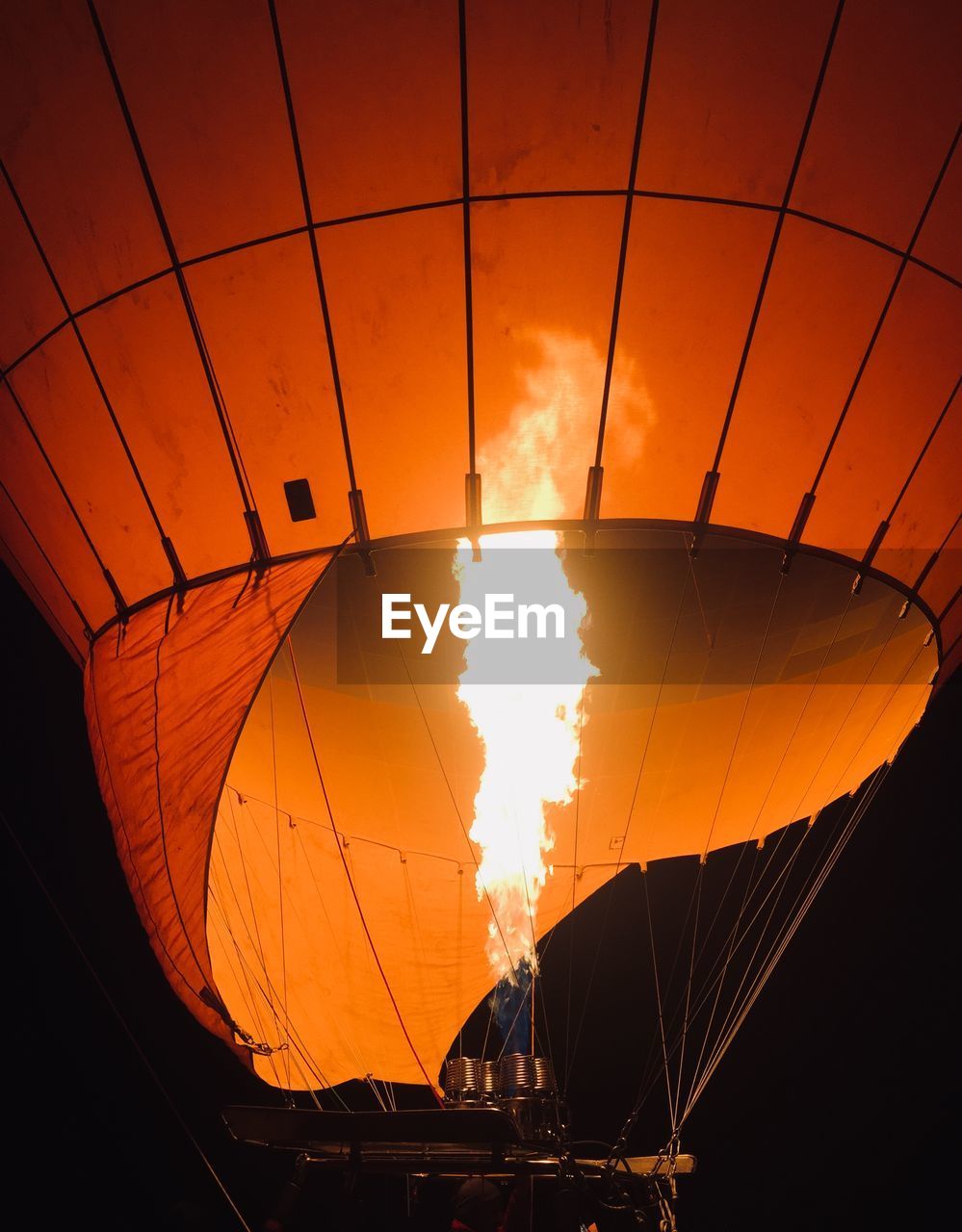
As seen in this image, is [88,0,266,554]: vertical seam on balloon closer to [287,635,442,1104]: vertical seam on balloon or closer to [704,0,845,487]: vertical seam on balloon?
[287,635,442,1104]: vertical seam on balloon

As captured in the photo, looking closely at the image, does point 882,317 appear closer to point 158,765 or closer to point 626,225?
point 626,225

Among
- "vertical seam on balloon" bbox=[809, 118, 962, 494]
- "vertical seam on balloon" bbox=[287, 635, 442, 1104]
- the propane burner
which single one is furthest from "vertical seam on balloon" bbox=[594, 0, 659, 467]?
the propane burner

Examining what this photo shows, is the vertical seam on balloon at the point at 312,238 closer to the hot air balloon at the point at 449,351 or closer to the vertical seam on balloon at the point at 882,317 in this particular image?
the hot air balloon at the point at 449,351

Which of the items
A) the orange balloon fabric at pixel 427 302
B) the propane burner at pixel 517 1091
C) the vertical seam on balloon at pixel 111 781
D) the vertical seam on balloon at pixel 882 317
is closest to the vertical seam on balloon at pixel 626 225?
the orange balloon fabric at pixel 427 302

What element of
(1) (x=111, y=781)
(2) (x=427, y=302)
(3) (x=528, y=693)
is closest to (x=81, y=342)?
(2) (x=427, y=302)

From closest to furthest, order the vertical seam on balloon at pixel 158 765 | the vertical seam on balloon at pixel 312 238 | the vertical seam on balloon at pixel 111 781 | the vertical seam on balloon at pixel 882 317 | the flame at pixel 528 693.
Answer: the vertical seam on balloon at pixel 312 238 → the vertical seam on balloon at pixel 882 317 → the flame at pixel 528 693 → the vertical seam on balloon at pixel 158 765 → the vertical seam on balloon at pixel 111 781

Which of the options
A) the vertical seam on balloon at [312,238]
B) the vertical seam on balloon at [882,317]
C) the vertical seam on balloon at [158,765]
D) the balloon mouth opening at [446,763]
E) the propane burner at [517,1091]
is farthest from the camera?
the balloon mouth opening at [446,763]

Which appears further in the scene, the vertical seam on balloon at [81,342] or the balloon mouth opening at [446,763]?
the balloon mouth opening at [446,763]

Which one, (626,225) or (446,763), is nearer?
(626,225)
